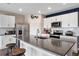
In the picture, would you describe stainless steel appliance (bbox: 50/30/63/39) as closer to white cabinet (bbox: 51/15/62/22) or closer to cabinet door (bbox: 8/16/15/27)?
white cabinet (bbox: 51/15/62/22)

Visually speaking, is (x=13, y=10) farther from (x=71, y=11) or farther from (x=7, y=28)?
(x=71, y=11)

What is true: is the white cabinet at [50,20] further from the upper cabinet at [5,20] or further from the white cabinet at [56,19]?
the upper cabinet at [5,20]

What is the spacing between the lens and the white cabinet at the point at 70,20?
3400mm

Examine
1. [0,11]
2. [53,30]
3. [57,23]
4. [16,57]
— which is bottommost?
[16,57]

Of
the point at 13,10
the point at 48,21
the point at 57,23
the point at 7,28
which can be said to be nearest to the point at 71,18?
the point at 57,23

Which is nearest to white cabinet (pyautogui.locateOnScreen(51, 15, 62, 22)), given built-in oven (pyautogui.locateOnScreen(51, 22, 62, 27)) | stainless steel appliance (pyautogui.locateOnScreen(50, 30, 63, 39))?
built-in oven (pyautogui.locateOnScreen(51, 22, 62, 27))

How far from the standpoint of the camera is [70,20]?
3.58 metres

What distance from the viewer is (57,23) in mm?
4121

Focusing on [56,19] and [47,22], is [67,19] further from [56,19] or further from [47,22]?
[47,22]

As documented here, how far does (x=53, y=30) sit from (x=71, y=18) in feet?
4.01

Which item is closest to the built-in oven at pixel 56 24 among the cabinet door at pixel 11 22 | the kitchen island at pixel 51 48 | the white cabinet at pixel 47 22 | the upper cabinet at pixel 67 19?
the upper cabinet at pixel 67 19

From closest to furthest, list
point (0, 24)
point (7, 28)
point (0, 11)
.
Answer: point (0, 11)
point (0, 24)
point (7, 28)

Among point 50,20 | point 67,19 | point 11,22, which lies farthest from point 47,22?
point 11,22

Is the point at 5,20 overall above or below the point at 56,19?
below
